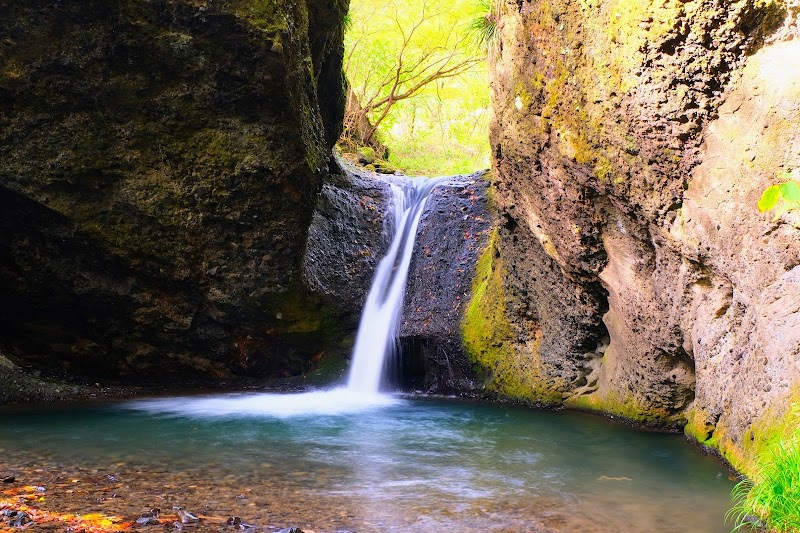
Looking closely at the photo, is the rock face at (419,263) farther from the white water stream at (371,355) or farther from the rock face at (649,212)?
the rock face at (649,212)

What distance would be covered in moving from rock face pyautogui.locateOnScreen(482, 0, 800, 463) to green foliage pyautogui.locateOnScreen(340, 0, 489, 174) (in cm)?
935

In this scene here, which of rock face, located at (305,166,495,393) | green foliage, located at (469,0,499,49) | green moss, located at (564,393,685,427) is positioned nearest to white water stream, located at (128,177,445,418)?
rock face, located at (305,166,495,393)

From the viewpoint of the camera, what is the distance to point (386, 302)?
10789mm

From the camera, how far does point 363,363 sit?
10289 mm

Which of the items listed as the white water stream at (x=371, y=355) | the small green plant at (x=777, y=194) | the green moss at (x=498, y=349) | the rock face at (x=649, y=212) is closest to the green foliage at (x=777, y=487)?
the rock face at (x=649, y=212)

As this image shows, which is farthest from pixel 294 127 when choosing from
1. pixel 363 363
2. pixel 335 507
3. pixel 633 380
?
pixel 335 507

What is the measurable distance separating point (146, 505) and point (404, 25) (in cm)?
1614

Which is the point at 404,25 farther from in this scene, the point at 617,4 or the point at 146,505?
the point at 146,505

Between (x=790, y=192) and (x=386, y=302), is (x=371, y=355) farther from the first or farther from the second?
(x=790, y=192)

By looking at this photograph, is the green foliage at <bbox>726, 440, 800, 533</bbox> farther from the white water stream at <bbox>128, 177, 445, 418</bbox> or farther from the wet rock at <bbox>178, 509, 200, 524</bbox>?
the white water stream at <bbox>128, 177, 445, 418</bbox>

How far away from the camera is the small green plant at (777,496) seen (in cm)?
323

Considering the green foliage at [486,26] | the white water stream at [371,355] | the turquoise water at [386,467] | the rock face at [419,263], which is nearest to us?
the turquoise water at [386,467]

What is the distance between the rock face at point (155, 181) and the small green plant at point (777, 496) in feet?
21.7

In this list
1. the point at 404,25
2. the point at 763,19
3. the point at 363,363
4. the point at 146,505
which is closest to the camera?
the point at 146,505
